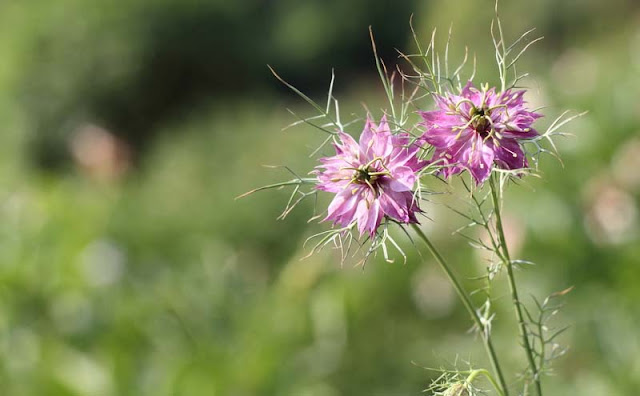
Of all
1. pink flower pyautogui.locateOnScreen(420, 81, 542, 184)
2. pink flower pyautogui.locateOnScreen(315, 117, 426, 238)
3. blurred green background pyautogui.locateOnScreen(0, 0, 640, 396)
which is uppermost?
blurred green background pyautogui.locateOnScreen(0, 0, 640, 396)

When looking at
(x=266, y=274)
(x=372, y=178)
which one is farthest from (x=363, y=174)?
(x=266, y=274)

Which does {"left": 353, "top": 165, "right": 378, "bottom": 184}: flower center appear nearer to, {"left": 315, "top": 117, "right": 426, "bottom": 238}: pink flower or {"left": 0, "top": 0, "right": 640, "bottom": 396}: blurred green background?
{"left": 315, "top": 117, "right": 426, "bottom": 238}: pink flower

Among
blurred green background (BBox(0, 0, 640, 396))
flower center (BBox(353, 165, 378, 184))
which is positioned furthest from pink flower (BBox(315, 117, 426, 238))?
blurred green background (BBox(0, 0, 640, 396))

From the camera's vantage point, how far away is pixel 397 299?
2777 millimetres

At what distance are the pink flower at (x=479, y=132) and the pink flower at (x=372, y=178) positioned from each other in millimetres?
22

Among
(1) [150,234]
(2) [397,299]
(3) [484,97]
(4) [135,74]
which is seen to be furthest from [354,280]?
(4) [135,74]

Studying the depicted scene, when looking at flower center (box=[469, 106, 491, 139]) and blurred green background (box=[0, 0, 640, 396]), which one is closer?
flower center (box=[469, 106, 491, 139])

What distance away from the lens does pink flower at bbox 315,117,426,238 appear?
0.66 meters

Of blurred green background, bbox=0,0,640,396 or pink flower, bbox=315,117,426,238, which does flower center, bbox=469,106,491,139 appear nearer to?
pink flower, bbox=315,117,426,238

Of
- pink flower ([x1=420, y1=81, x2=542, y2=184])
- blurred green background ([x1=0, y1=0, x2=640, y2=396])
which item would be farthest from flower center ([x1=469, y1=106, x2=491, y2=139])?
blurred green background ([x1=0, y1=0, x2=640, y2=396])

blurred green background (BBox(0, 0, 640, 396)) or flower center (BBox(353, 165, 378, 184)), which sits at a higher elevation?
blurred green background (BBox(0, 0, 640, 396))

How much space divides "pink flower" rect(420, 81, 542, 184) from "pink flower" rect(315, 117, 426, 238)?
22mm

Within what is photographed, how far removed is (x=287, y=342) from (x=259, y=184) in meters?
2.13

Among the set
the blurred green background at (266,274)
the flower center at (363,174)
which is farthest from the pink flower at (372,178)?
the blurred green background at (266,274)
